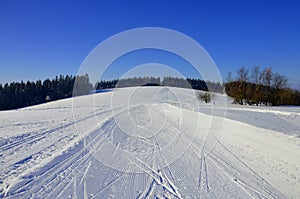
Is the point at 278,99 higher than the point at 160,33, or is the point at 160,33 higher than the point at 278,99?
the point at 160,33

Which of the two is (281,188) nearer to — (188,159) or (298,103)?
(188,159)

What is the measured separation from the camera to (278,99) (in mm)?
51344

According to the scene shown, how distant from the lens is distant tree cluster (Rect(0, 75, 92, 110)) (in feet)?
197

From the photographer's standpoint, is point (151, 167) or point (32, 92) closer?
point (151, 167)

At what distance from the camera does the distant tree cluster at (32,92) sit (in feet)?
197

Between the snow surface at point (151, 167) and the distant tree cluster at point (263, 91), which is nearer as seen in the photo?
the snow surface at point (151, 167)

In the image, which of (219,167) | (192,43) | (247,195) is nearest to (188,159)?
(219,167)

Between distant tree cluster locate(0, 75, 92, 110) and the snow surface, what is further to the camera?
distant tree cluster locate(0, 75, 92, 110)

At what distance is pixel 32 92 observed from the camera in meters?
66.4

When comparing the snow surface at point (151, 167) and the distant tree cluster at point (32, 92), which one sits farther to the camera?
the distant tree cluster at point (32, 92)

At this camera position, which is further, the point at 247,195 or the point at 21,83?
the point at 21,83

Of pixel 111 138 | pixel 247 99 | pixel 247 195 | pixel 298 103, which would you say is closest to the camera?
pixel 247 195

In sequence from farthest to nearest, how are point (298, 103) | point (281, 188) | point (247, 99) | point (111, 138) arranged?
point (298, 103) < point (247, 99) < point (111, 138) < point (281, 188)

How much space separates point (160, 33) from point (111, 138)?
17.2 ft
